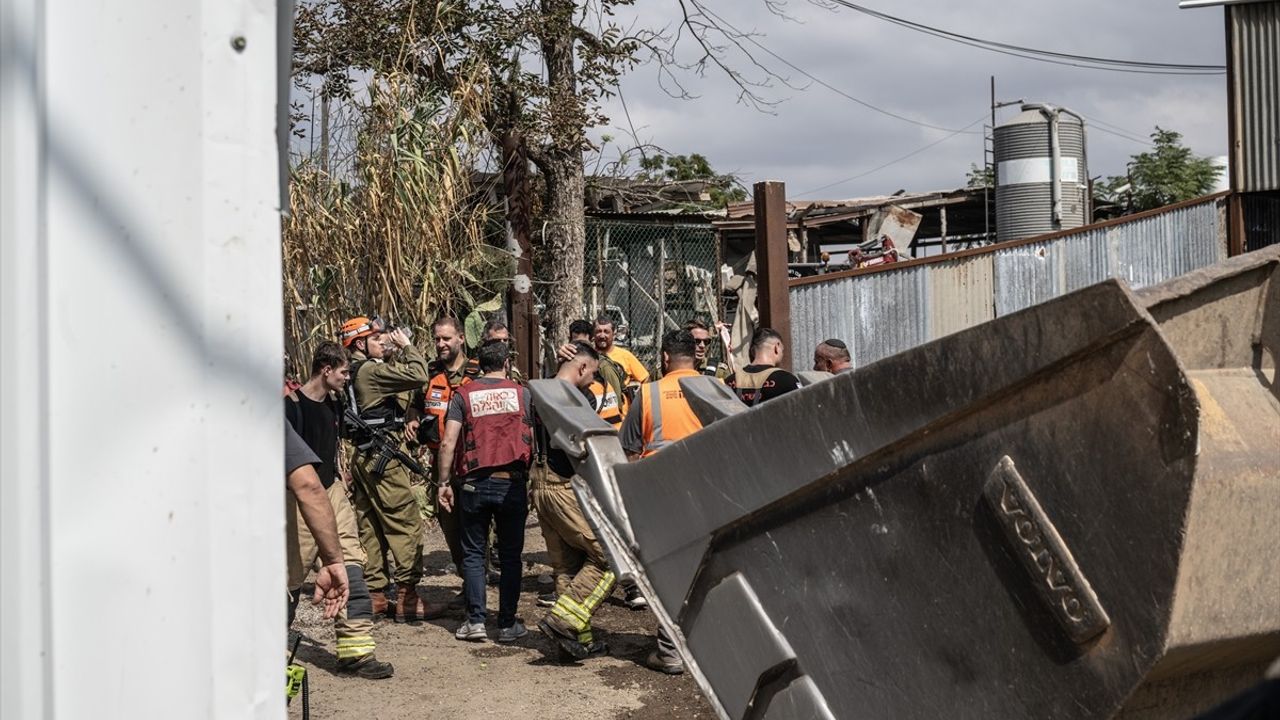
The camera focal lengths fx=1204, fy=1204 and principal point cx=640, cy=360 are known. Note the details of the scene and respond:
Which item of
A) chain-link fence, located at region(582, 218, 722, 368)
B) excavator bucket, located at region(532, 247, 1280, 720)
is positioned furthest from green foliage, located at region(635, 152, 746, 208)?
excavator bucket, located at region(532, 247, 1280, 720)

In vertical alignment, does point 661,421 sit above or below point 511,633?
above

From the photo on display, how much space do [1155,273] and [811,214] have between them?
25.1ft

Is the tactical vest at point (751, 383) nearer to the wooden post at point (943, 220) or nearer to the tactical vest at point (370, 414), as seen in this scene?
the tactical vest at point (370, 414)

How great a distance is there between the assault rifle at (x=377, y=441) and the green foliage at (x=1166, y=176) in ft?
60.8

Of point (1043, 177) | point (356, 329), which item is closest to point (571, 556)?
point (356, 329)

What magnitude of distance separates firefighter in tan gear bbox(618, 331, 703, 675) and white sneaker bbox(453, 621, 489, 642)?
3.86 ft

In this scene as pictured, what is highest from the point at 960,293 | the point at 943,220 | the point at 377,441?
the point at 943,220

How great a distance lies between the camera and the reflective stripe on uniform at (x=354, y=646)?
6465 millimetres

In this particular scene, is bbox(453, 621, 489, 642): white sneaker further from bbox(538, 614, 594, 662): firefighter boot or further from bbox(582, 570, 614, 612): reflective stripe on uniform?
bbox(582, 570, 614, 612): reflective stripe on uniform

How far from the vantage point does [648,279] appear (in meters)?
13.5

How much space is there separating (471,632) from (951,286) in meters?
4.79

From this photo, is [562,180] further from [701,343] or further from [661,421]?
[661,421]

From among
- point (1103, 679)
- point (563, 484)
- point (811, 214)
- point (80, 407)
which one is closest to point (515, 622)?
point (563, 484)

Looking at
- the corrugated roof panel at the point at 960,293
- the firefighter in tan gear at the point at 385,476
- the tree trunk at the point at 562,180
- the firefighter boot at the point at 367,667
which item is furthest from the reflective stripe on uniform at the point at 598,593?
the tree trunk at the point at 562,180
